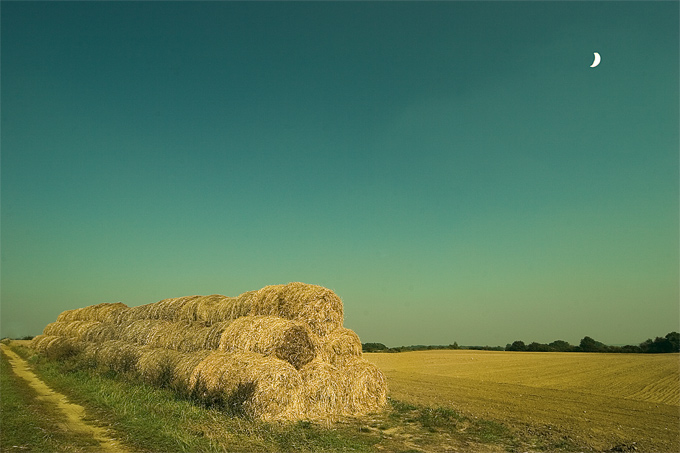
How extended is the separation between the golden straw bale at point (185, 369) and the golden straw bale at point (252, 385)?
449 millimetres

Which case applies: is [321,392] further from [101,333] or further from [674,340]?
[674,340]

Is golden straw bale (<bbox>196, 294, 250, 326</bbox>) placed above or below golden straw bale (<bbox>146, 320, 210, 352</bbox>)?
above

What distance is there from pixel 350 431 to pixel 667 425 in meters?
10.2

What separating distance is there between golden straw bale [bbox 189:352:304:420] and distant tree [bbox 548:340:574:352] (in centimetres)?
6093

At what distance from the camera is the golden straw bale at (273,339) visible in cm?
1364

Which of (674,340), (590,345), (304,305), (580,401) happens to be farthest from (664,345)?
(304,305)

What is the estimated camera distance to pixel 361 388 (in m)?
13.9

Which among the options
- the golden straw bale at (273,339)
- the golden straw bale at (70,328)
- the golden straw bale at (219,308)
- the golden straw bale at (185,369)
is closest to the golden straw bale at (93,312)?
the golden straw bale at (70,328)

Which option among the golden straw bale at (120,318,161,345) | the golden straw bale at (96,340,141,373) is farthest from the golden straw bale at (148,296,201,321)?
the golden straw bale at (96,340,141,373)

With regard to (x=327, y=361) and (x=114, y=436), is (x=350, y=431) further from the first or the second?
(x=114, y=436)

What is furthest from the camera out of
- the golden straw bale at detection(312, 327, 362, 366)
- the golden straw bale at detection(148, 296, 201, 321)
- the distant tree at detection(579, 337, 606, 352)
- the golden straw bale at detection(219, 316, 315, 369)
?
the distant tree at detection(579, 337, 606, 352)

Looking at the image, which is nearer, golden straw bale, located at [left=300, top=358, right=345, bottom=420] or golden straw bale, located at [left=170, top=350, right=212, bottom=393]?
golden straw bale, located at [left=300, top=358, right=345, bottom=420]

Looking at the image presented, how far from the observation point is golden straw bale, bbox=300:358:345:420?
41.3ft

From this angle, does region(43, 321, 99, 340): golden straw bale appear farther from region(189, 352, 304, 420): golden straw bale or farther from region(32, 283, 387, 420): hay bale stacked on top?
region(189, 352, 304, 420): golden straw bale
